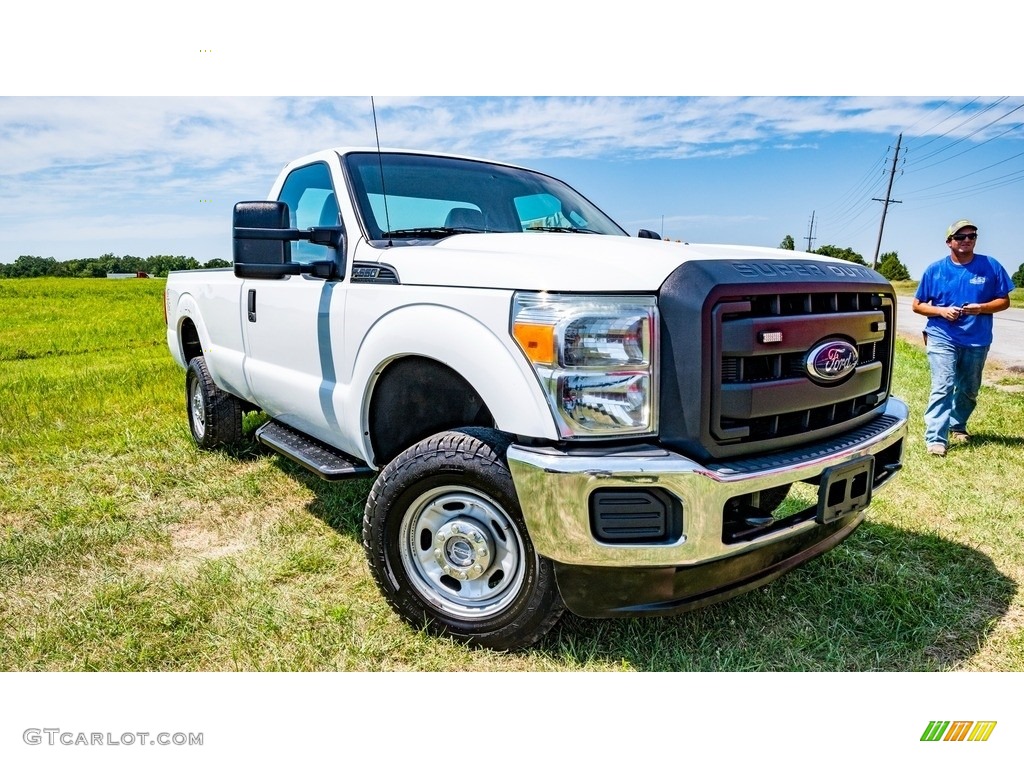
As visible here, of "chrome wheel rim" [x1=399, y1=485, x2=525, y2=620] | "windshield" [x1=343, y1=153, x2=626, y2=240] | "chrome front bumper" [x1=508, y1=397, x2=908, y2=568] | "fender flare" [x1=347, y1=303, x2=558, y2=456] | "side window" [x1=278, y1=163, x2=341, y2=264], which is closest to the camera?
"chrome front bumper" [x1=508, y1=397, x2=908, y2=568]

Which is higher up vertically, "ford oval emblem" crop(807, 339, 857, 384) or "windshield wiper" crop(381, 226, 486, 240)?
"windshield wiper" crop(381, 226, 486, 240)

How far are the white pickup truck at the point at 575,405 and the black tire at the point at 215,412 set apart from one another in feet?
6.68

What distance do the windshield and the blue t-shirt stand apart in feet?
10.4

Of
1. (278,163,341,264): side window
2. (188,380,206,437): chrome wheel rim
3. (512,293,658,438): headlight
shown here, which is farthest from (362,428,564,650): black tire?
(188,380,206,437): chrome wheel rim

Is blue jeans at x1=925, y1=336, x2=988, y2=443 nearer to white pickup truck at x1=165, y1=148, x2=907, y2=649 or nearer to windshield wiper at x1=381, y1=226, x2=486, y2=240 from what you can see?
white pickup truck at x1=165, y1=148, x2=907, y2=649

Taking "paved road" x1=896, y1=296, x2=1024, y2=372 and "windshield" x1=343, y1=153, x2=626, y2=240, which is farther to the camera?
"paved road" x1=896, y1=296, x2=1024, y2=372

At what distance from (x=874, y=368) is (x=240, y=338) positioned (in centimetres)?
342

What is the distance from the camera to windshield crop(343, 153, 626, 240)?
3064 millimetres

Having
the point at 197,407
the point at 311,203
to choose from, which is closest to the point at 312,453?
the point at 311,203

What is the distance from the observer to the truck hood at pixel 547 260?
2102mm

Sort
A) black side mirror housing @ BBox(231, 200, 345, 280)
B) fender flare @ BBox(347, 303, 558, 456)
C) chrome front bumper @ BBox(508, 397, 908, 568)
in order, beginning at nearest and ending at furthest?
chrome front bumper @ BBox(508, 397, 908, 568) < fender flare @ BBox(347, 303, 558, 456) < black side mirror housing @ BBox(231, 200, 345, 280)

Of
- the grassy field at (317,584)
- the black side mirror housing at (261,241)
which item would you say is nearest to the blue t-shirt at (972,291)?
the grassy field at (317,584)
